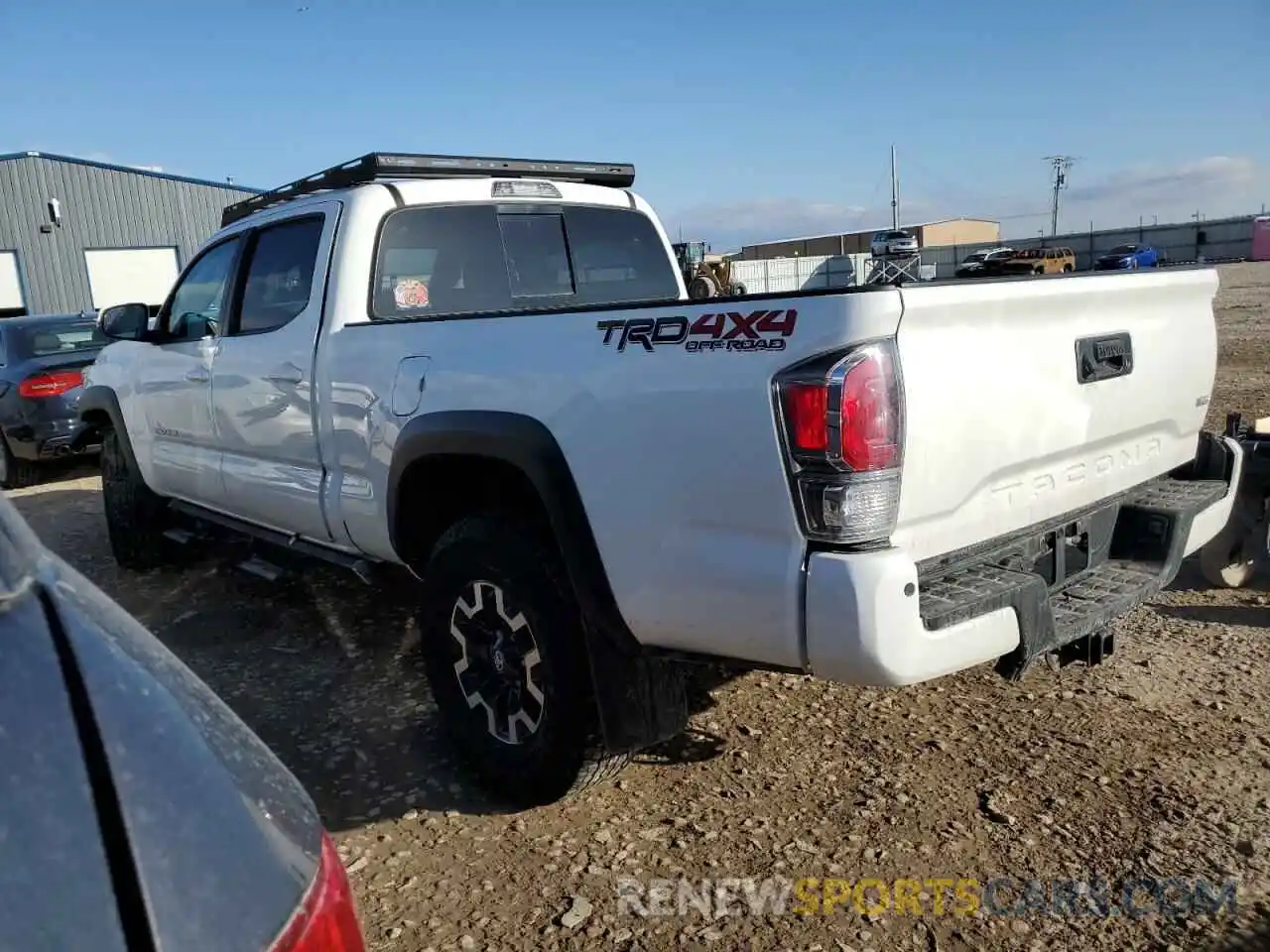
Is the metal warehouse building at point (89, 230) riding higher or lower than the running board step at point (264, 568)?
higher

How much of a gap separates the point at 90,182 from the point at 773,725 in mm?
28874

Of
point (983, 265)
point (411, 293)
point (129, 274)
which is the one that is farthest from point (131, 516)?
point (983, 265)

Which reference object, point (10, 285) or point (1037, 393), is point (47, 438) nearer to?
point (1037, 393)

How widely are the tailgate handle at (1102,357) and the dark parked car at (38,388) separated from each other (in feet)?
30.6

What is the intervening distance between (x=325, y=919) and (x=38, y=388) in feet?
32.5

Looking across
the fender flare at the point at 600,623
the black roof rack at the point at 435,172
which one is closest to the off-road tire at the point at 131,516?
the black roof rack at the point at 435,172

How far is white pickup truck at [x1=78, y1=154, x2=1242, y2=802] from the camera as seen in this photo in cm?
227

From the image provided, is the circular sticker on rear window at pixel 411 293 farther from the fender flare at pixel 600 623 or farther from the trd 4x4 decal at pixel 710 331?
the trd 4x4 decal at pixel 710 331

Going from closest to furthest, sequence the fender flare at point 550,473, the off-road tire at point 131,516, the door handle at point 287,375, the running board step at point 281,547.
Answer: the fender flare at point 550,473 → the running board step at point 281,547 → the door handle at point 287,375 → the off-road tire at point 131,516

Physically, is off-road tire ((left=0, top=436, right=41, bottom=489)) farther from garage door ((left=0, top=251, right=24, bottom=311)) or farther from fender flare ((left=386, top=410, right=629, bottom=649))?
garage door ((left=0, top=251, right=24, bottom=311))

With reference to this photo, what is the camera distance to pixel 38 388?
30.4 ft

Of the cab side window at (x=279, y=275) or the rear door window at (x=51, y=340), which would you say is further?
the rear door window at (x=51, y=340)

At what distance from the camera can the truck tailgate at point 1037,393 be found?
2336mm

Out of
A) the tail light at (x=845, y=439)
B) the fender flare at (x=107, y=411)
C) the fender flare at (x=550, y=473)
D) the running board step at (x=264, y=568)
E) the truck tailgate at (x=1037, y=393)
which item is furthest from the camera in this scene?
the fender flare at (x=107, y=411)
